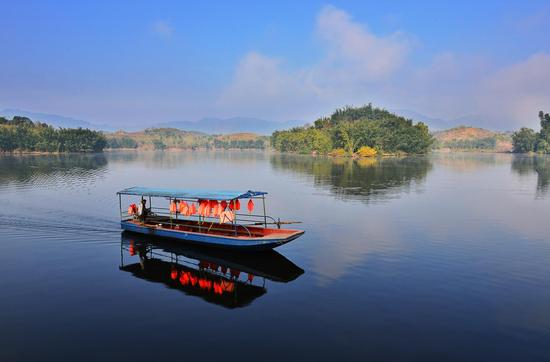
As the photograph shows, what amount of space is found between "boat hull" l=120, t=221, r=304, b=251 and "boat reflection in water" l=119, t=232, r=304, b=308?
2.56 feet

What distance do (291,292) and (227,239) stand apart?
660cm

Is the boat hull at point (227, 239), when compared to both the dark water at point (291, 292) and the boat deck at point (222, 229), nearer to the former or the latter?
the boat deck at point (222, 229)

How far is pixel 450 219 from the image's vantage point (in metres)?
38.5

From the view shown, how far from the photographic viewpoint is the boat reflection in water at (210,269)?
20.4 meters

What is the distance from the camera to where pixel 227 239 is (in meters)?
25.3

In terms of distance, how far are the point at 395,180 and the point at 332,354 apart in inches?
2421

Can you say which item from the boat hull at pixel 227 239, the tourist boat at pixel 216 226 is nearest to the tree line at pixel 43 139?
the tourist boat at pixel 216 226

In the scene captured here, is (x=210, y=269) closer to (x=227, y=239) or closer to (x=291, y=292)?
(x=227, y=239)

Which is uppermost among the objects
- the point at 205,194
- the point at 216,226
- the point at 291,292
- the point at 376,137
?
the point at 376,137

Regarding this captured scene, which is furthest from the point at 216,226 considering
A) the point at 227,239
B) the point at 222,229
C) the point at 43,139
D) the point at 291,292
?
the point at 43,139

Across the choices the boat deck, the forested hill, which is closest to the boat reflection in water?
the boat deck

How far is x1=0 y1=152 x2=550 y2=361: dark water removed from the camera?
49.3 feet

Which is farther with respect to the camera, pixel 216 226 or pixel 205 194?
pixel 216 226

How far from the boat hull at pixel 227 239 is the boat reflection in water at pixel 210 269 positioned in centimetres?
78
